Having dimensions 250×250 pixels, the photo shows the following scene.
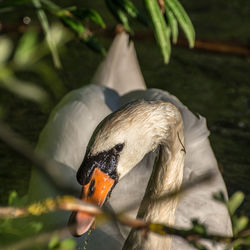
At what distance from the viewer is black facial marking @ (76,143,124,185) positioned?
2.52m

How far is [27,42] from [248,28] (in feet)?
18.4

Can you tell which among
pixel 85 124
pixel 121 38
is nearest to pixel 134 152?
pixel 85 124

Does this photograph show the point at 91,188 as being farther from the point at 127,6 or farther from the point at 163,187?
the point at 127,6

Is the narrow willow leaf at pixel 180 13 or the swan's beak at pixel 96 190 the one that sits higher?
the narrow willow leaf at pixel 180 13

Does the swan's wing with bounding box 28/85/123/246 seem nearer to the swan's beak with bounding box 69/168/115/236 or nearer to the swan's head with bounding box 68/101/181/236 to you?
the swan's head with bounding box 68/101/181/236

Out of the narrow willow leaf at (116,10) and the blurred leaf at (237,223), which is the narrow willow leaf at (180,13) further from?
the blurred leaf at (237,223)

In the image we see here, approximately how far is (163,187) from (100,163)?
0.63 meters

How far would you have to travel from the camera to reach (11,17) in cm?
697

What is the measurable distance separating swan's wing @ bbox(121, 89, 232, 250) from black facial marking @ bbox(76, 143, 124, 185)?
0.87 meters

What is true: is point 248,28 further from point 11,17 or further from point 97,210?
point 97,210

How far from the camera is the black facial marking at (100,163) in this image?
8.27 feet

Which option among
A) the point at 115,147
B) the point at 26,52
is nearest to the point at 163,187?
the point at 115,147

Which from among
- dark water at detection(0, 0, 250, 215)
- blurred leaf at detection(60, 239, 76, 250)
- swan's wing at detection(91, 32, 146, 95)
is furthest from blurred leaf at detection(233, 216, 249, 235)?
swan's wing at detection(91, 32, 146, 95)

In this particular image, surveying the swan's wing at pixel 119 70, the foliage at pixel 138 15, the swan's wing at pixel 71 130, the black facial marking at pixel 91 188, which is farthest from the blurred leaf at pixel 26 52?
the swan's wing at pixel 119 70
